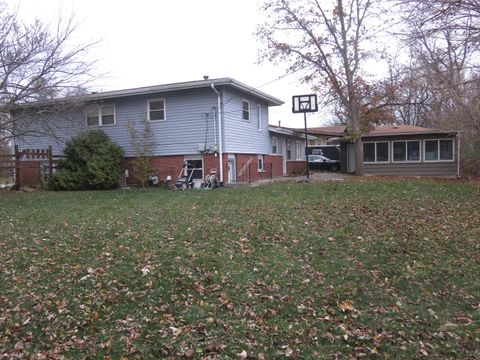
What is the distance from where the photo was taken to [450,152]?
2388cm

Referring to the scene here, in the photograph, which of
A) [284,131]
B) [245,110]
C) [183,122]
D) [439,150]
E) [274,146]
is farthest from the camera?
[439,150]

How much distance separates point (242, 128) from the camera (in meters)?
18.5

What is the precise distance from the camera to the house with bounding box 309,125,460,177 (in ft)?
78.0

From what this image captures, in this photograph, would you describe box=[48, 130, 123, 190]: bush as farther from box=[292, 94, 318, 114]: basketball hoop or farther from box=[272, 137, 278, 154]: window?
box=[272, 137, 278, 154]: window

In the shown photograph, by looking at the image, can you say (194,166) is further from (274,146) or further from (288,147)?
(288,147)

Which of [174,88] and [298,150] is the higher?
[174,88]

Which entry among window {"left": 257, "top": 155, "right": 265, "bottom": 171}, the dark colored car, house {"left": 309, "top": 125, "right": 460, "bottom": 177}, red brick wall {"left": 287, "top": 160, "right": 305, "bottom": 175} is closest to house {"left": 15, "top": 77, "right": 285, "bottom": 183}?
window {"left": 257, "top": 155, "right": 265, "bottom": 171}

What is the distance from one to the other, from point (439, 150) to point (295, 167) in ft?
26.3

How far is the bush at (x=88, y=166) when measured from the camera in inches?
651

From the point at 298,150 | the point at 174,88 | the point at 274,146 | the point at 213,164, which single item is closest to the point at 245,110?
the point at 213,164

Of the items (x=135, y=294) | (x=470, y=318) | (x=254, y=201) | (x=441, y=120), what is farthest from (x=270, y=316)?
(x=441, y=120)

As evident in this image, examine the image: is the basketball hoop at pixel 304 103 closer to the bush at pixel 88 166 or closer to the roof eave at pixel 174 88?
the roof eave at pixel 174 88

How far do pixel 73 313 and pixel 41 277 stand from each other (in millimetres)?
1312

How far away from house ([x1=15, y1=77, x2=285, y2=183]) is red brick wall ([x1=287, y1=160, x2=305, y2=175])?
586 centimetres
